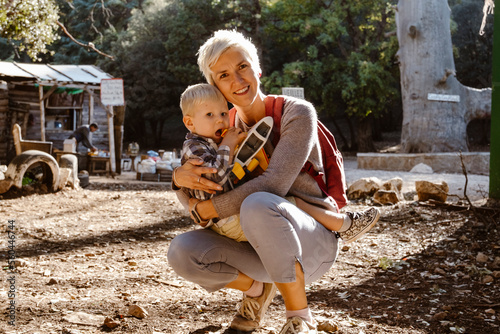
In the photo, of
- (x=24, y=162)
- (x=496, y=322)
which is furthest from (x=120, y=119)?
(x=496, y=322)

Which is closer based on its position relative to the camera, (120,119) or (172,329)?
(172,329)

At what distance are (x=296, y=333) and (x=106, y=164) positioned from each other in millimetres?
12219

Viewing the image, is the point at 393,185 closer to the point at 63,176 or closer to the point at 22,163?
the point at 63,176

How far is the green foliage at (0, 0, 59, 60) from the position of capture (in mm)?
8523

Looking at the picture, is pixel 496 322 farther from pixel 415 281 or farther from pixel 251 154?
pixel 251 154

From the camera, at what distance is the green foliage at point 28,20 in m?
8.52

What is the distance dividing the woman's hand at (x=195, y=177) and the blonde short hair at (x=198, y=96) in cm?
29

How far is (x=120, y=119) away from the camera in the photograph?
1470cm

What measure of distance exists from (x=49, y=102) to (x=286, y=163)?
17.0 metres

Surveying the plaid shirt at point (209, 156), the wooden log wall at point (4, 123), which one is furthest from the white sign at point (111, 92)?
the plaid shirt at point (209, 156)

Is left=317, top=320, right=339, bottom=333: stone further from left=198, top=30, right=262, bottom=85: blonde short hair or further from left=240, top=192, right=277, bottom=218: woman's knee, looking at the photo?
left=198, top=30, right=262, bottom=85: blonde short hair

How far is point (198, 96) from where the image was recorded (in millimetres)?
2633

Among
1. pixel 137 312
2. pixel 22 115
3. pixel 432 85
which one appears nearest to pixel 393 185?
pixel 137 312

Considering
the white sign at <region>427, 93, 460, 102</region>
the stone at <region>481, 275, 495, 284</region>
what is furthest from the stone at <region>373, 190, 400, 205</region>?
the white sign at <region>427, 93, 460, 102</region>
